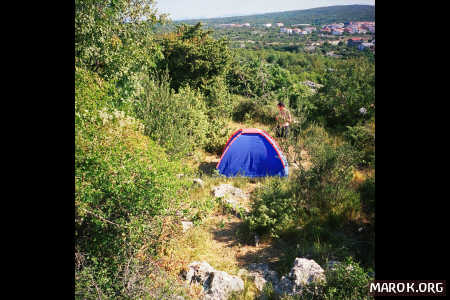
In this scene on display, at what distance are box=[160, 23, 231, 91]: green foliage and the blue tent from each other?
487 centimetres

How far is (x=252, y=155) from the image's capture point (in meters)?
6.33

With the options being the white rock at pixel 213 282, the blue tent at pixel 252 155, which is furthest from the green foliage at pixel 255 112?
the white rock at pixel 213 282

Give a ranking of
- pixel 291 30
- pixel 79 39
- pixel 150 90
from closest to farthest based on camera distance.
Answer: pixel 79 39 → pixel 150 90 → pixel 291 30

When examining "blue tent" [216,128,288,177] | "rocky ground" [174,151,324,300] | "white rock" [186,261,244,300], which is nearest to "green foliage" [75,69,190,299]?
"white rock" [186,261,244,300]

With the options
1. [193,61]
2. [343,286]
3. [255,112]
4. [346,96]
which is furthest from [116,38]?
[346,96]

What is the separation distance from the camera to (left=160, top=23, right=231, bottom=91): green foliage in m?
10.8

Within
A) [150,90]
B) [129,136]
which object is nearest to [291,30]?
[150,90]

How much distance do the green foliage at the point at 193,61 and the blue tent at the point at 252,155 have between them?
4.87m

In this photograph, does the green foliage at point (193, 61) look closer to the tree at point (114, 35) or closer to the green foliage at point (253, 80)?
the green foliage at point (253, 80)

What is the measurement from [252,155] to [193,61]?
5.98 meters

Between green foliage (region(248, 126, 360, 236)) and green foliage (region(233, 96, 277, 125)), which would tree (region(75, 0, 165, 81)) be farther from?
green foliage (region(233, 96, 277, 125))
